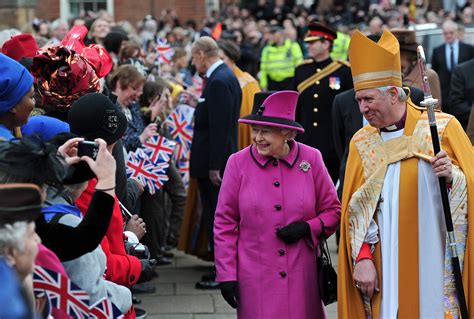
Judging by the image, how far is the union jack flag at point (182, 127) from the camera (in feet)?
33.7

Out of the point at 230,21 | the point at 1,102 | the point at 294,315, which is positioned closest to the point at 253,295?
the point at 294,315

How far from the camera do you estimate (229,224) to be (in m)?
5.88

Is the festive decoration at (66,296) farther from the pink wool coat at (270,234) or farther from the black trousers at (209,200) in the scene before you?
the black trousers at (209,200)

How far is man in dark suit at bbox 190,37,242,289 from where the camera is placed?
9180mm

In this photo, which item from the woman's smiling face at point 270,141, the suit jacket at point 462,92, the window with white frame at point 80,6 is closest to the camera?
the woman's smiling face at point 270,141

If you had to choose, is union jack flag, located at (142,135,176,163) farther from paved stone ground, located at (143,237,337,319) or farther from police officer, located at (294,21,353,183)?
police officer, located at (294,21,353,183)

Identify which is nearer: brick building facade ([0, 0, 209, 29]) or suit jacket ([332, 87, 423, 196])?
suit jacket ([332, 87, 423, 196])

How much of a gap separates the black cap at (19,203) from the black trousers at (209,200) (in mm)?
5692

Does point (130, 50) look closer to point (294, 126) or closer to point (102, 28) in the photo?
point (102, 28)

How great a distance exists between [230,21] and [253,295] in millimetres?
24425

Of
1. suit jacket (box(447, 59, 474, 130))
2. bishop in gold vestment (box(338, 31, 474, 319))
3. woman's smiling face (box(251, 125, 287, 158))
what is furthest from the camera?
suit jacket (box(447, 59, 474, 130))

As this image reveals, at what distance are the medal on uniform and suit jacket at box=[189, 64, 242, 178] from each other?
155cm

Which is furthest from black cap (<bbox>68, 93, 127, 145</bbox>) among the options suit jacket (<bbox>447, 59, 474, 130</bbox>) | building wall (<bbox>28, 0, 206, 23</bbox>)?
building wall (<bbox>28, 0, 206, 23</bbox>)

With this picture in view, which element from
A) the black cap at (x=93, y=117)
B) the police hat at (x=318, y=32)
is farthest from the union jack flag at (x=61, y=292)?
the police hat at (x=318, y=32)
